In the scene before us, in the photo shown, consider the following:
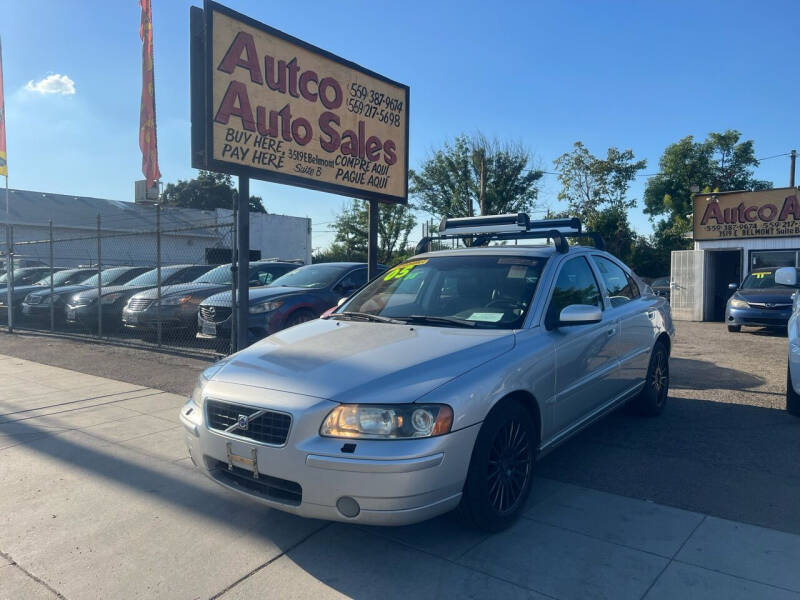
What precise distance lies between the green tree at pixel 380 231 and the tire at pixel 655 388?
27.7m

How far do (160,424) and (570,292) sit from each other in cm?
391

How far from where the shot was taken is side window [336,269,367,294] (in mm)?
9262

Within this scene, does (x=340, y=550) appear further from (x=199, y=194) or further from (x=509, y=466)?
(x=199, y=194)

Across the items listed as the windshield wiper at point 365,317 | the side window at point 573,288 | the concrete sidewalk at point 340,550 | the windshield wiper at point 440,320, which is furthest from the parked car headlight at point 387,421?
the side window at point 573,288

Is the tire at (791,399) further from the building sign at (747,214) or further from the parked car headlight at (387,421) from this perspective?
the building sign at (747,214)

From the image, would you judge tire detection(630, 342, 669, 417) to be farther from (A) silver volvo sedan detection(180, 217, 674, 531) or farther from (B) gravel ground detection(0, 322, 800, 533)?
(A) silver volvo sedan detection(180, 217, 674, 531)

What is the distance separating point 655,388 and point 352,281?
16.5ft

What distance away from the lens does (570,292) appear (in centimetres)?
438

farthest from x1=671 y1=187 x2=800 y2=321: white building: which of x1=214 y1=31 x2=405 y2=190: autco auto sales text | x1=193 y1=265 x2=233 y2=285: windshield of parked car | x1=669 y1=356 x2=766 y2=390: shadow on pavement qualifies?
x1=193 y1=265 x2=233 y2=285: windshield of parked car

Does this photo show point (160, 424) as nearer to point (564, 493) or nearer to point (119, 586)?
point (119, 586)

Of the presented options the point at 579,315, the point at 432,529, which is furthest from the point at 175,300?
the point at 579,315

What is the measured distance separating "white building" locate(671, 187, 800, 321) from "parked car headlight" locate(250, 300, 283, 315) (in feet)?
44.1

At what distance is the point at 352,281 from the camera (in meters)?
9.48

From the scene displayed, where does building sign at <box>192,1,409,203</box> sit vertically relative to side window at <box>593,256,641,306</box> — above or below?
above
